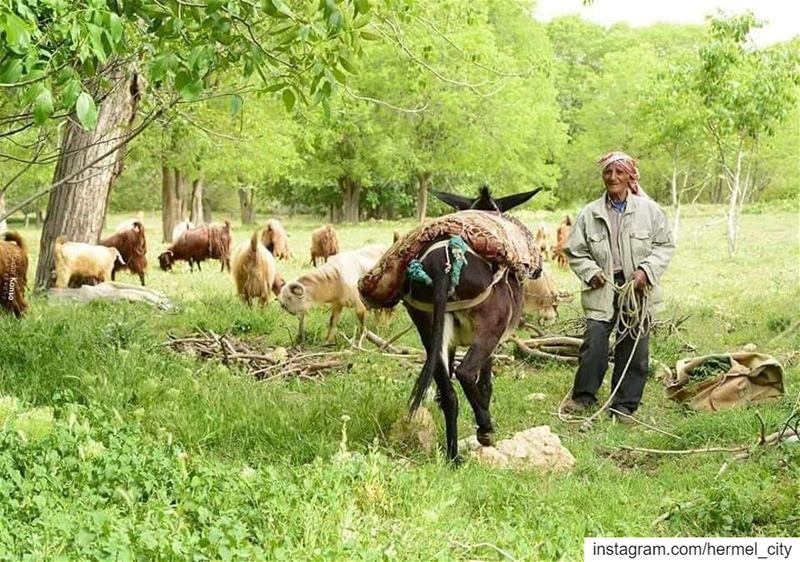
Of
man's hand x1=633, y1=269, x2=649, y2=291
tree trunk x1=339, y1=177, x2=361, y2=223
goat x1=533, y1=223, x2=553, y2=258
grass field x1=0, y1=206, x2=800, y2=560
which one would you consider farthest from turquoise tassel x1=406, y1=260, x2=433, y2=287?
tree trunk x1=339, y1=177, x2=361, y2=223

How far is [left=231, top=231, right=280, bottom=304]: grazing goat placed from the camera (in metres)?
12.9

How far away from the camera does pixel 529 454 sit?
243 inches

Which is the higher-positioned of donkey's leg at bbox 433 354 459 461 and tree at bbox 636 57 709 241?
tree at bbox 636 57 709 241

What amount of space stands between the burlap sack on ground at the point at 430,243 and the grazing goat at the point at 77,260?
7.85m

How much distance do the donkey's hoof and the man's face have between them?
8.54 ft

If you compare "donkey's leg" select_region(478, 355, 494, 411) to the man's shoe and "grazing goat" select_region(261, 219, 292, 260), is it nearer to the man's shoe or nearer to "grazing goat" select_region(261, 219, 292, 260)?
the man's shoe

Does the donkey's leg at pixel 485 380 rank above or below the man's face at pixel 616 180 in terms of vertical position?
below

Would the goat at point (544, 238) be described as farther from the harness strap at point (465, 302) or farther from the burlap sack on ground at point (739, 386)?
the harness strap at point (465, 302)

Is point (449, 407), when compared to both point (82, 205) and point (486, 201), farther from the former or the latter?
point (82, 205)

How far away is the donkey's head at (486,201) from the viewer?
7711mm

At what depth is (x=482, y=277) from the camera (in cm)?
658

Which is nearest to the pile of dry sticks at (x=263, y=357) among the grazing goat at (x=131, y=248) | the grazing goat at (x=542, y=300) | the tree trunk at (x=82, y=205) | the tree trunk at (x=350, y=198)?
the grazing goat at (x=542, y=300)

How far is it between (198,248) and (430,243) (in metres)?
15.2

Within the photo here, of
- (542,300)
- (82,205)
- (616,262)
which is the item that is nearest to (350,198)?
(82,205)
